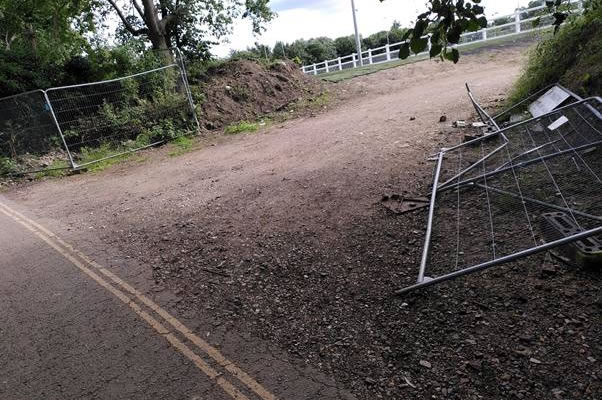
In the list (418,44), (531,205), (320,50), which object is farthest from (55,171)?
(320,50)

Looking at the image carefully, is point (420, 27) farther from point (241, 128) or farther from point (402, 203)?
point (241, 128)

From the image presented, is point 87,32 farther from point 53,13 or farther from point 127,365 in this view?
point 127,365

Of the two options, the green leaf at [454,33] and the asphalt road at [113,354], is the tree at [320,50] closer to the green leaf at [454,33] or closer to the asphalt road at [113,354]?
the asphalt road at [113,354]

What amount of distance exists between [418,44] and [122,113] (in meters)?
12.5

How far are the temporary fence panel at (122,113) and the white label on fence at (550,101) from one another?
10.6 m

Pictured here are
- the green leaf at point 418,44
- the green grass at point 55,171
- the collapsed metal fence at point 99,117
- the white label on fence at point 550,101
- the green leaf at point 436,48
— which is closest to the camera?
the green leaf at point 418,44

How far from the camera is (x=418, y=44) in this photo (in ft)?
7.37

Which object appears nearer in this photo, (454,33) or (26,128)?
(454,33)

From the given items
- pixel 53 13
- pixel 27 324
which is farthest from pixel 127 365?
pixel 53 13

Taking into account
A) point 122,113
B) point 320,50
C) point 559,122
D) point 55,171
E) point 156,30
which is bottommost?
point 55,171

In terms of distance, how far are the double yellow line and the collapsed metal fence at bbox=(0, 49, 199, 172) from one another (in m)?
7.00

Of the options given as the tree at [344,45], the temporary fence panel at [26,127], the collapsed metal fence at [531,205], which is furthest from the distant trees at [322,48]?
the collapsed metal fence at [531,205]

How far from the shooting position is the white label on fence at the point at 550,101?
5.74 metres

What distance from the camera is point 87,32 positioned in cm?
1706
